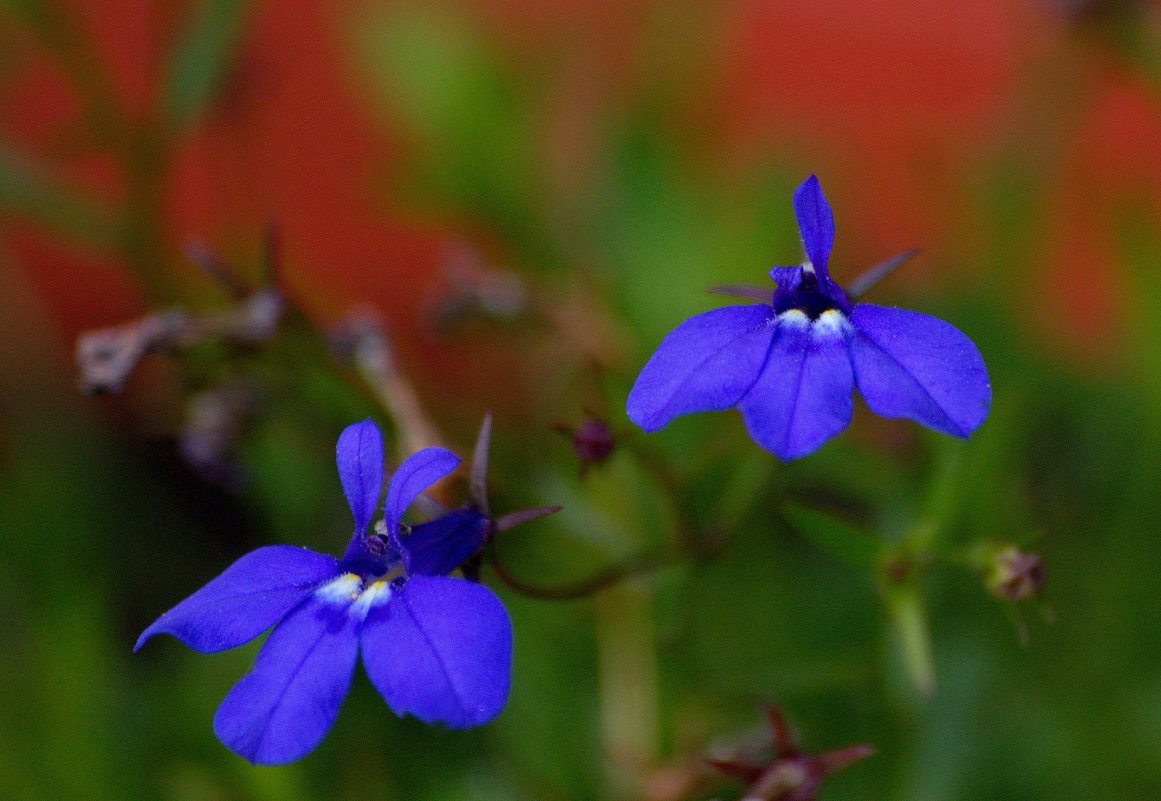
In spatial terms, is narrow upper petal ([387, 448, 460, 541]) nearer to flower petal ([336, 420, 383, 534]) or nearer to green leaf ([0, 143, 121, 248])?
flower petal ([336, 420, 383, 534])

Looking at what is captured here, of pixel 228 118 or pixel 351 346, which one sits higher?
pixel 228 118

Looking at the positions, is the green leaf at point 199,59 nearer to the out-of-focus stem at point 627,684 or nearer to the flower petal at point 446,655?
the out-of-focus stem at point 627,684

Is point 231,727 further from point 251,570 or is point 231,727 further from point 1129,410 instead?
point 1129,410

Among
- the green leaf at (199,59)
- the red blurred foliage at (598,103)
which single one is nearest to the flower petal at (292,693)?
the green leaf at (199,59)

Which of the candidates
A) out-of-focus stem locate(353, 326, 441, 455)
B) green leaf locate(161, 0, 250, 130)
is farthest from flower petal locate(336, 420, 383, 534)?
green leaf locate(161, 0, 250, 130)

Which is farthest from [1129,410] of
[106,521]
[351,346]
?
[106,521]

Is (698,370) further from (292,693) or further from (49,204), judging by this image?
(49,204)
